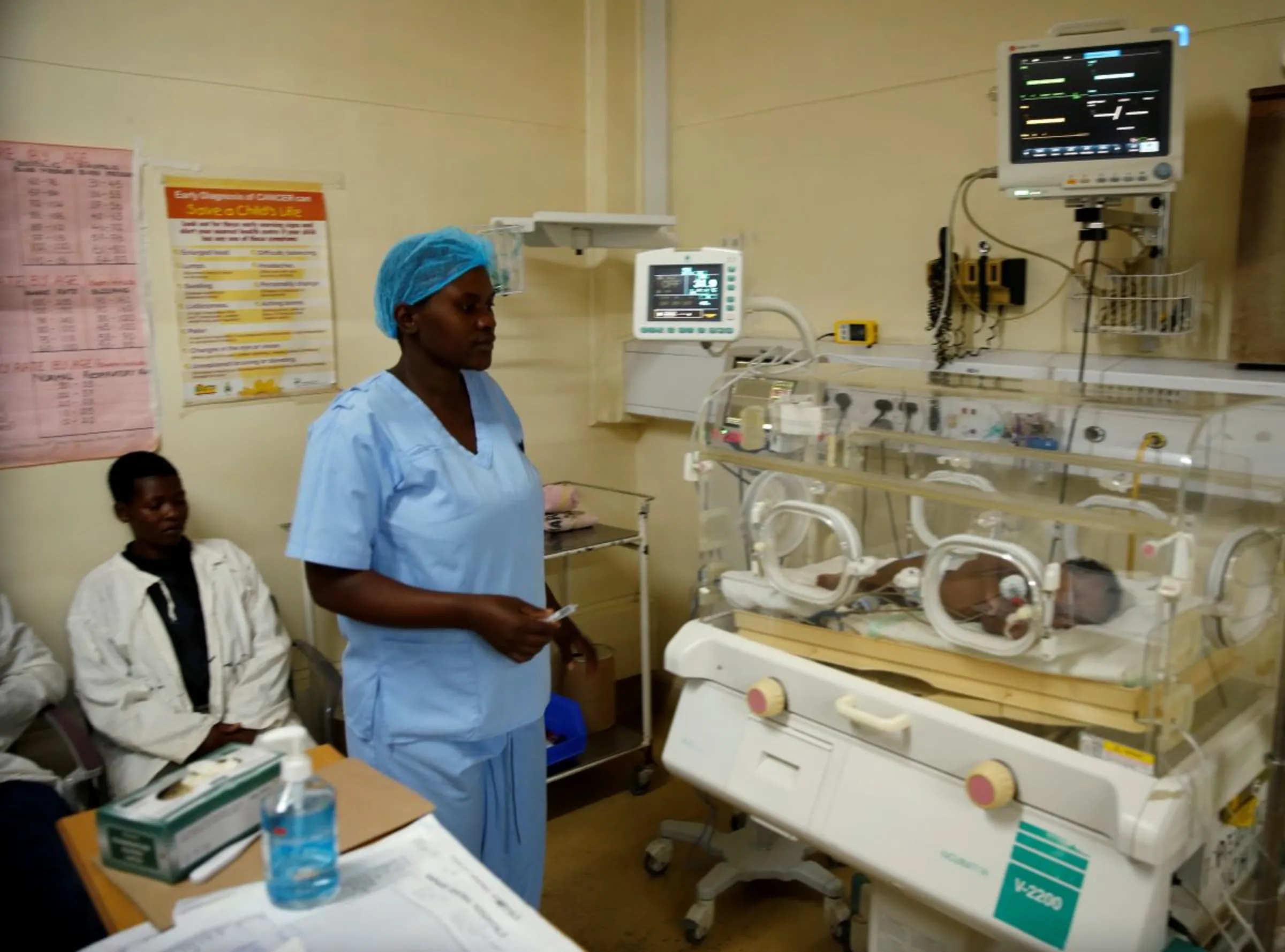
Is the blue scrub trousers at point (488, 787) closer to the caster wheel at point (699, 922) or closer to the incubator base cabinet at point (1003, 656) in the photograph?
the incubator base cabinet at point (1003, 656)

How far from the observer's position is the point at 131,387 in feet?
8.24

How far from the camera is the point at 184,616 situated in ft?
7.92

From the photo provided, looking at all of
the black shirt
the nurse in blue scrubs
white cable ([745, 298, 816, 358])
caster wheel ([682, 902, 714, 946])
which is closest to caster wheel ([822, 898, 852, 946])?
caster wheel ([682, 902, 714, 946])

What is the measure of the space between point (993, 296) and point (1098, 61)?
0.68 m

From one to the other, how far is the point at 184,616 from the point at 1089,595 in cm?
199

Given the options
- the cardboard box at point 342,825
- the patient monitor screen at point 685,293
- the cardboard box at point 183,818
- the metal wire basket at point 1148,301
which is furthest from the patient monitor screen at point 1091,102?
the cardboard box at point 183,818

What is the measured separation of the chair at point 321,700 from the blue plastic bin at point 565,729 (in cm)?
58

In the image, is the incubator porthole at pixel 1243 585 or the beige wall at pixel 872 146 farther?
the beige wall at pixel 872 146

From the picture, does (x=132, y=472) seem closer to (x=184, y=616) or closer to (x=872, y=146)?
(x=184, y=616)

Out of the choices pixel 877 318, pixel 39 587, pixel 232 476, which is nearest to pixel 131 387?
pixel 232 476

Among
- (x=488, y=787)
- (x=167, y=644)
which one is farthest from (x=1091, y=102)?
(x=167, y=644)

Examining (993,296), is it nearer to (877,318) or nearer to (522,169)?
(877,318)

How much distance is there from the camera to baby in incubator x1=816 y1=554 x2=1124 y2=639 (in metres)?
1.43

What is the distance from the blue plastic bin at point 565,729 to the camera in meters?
2.89
